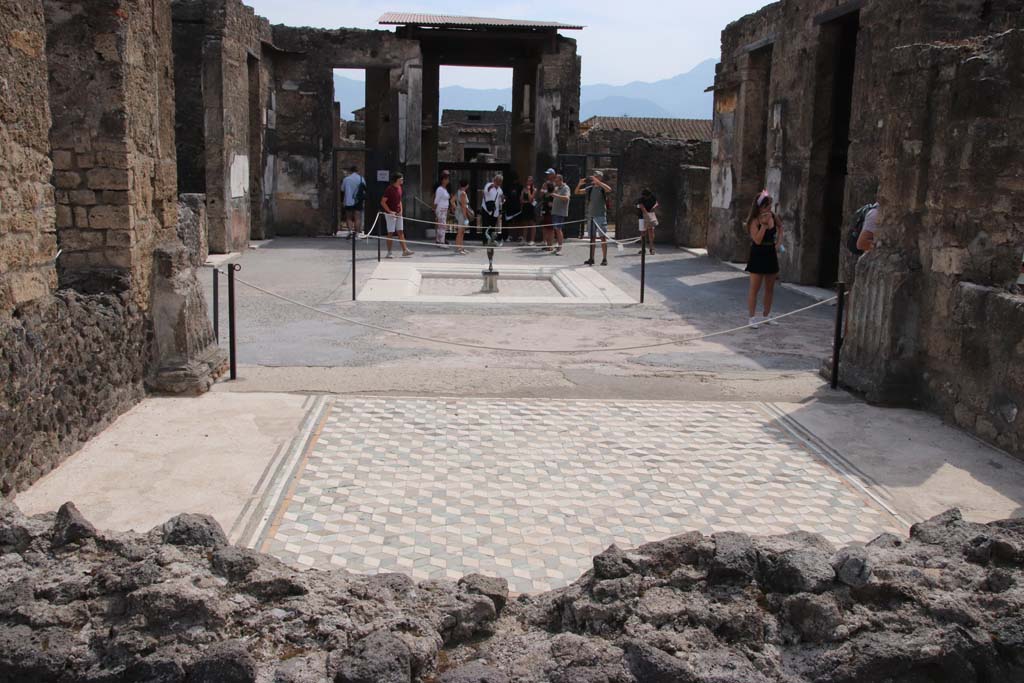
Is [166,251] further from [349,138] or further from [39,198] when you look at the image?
[349,138]

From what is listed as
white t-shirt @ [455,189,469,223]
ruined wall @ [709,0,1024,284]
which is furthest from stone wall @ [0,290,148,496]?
white t-shirt @ [455,189,469,223]

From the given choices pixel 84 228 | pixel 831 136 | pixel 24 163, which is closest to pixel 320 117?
pixel 831 136

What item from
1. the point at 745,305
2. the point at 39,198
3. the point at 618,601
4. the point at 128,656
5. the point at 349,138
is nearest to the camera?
the point at 128,656

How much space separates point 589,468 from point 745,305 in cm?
688

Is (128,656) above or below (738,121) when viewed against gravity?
below

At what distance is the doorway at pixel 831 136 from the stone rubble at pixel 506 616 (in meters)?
10.7

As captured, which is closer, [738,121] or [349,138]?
[738,121]

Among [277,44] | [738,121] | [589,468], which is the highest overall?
[277,44]

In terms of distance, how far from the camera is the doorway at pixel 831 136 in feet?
43.1

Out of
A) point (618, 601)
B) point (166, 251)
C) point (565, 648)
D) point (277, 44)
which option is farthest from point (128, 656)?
point (277, 44)

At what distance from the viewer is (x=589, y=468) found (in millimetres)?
5516

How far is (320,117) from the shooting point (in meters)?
20.7

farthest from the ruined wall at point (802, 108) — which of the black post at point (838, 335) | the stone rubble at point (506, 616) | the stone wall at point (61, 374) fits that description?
the stone wall at point (61, 374)

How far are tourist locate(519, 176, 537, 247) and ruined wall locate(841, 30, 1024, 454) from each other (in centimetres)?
1260
